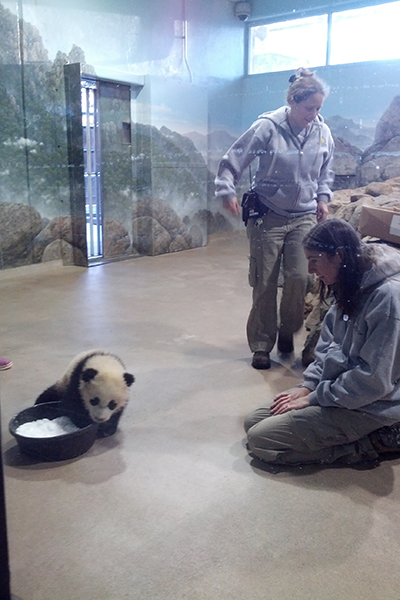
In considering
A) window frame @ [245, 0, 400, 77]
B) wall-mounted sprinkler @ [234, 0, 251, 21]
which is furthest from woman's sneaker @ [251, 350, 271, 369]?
wall-mounted sprinkler @ [234, 0, 251, 21]

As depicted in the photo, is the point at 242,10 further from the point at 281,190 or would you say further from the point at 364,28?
the point at 281,190

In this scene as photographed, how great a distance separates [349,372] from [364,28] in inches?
144

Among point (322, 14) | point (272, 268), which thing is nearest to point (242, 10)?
point (322, 14)

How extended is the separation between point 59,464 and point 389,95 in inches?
224

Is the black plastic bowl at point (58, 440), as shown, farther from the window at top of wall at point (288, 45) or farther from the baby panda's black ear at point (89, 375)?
the window at top of wall at point (288, 45)

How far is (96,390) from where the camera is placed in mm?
2029

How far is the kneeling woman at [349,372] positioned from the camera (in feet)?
5.79

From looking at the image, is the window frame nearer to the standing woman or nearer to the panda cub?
the standing woman

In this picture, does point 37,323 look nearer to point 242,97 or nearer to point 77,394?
point 77,394

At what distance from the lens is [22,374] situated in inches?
110

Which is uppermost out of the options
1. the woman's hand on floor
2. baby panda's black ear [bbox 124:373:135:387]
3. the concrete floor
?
baby panda's black ear [bbox 124:373:135:387]

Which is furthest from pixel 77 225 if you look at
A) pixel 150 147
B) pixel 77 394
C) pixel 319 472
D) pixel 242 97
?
pixel 319 472

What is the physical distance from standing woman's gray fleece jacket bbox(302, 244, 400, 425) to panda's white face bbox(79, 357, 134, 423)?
723 millimetres

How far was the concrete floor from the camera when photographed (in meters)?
1.39
